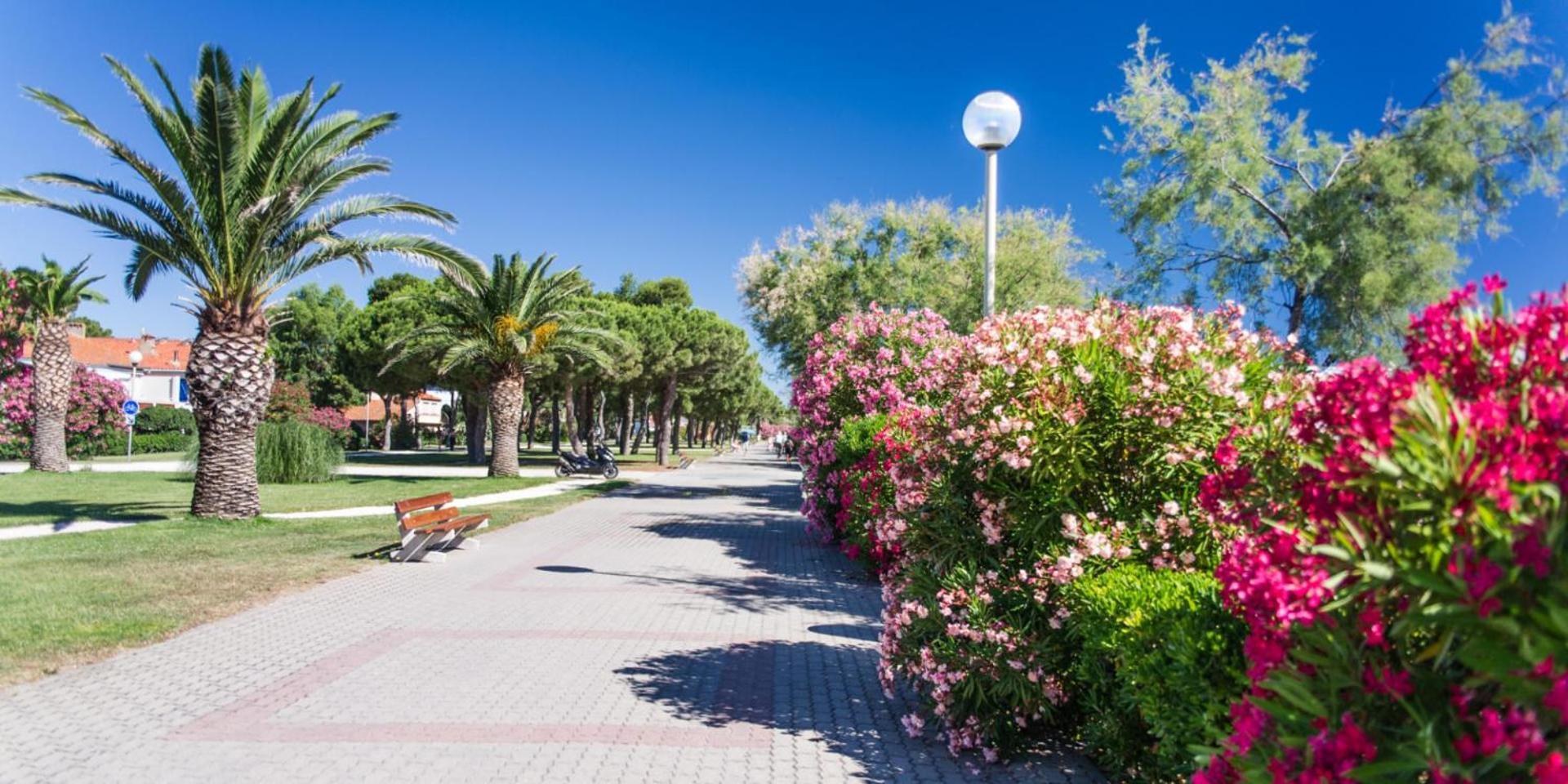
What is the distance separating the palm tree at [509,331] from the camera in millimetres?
26250

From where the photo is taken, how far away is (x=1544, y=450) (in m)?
1.74

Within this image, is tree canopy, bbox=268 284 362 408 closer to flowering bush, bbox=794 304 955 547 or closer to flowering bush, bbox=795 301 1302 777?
flowering bush, bbox=794 304 955 547

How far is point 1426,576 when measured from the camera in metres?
1.75

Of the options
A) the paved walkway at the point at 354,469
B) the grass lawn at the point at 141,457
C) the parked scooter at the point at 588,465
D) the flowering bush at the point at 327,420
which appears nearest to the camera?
the paved walkway at the point at 354,469

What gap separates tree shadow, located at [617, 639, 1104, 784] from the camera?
468 cm

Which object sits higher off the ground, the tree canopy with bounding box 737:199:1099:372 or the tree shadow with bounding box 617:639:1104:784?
the tree canopy with bounding box 737:199:1099:372

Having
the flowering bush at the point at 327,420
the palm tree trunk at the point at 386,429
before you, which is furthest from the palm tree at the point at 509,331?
the palm tree trunk at the point at 386,429

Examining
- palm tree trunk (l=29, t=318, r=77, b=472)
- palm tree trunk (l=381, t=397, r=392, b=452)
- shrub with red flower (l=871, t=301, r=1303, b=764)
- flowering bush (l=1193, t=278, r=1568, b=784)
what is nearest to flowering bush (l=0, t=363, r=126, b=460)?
palm tree trunk (l=29, t=318, r=77, b=472)

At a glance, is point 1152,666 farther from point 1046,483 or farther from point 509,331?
point 509,331

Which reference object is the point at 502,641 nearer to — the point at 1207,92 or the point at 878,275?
the point at 1207,92

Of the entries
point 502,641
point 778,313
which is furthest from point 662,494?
point 502,641

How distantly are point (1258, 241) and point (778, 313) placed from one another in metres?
12.5

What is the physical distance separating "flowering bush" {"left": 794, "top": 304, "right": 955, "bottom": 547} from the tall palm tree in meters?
7.08

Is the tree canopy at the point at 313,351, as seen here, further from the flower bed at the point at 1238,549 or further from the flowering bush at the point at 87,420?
the flower bed at the point at 1238,549
